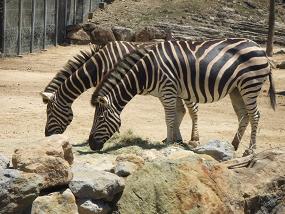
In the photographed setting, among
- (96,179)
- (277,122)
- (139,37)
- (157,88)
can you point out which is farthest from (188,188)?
(139,37)

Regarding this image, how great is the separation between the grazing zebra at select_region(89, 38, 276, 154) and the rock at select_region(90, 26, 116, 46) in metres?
17.2

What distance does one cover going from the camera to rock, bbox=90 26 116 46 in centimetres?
2842

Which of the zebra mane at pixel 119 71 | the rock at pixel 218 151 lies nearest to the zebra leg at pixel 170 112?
the zebra mane at pixel 119 71

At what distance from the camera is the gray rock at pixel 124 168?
282 inches

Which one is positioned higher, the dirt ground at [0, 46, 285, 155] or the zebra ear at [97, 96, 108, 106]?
the zebra ear at [97, 96, 108, 106]

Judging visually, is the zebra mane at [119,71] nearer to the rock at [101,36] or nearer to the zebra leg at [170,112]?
the zebra leg at [170,112]

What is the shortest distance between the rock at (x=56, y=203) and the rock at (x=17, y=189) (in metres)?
0.07

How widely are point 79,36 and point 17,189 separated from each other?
23.3m

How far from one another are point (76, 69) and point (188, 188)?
5465 mm

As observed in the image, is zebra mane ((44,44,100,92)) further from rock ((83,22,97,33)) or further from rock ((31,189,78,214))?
rock ((83,22,97,33))

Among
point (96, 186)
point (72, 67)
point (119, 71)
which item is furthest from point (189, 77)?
point (96, 186)

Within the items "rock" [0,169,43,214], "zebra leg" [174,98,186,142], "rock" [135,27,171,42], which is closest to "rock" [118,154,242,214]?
"rock" [0,169,43,214]

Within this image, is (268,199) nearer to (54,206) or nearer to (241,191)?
(241,191)

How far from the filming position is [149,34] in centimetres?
2795
